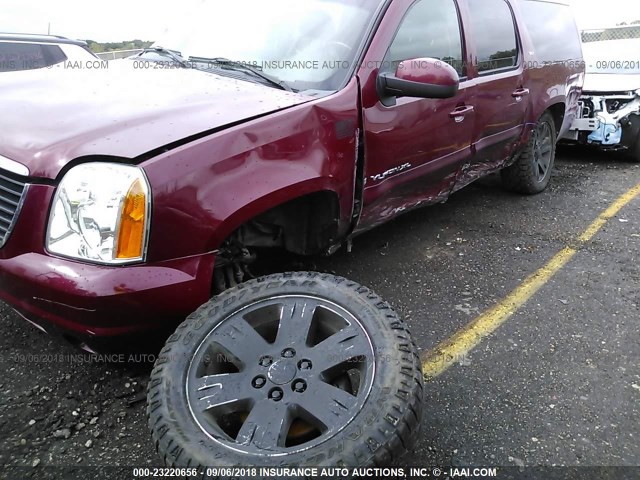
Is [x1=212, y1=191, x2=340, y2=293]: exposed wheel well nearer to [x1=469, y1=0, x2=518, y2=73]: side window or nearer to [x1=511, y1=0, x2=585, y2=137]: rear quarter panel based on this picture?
[x1=469, y1=0, x2=518, y2=73]: side window

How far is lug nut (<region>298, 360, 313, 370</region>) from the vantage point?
188 cm

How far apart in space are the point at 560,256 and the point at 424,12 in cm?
193

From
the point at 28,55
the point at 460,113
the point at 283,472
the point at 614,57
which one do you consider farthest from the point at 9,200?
the point at 614,57

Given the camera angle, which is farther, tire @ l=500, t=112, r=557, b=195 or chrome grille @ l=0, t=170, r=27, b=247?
tire @ l=500, t=112, r=557, b=195

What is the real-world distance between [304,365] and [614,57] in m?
6.66

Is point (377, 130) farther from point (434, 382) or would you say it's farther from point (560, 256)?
point (560, 256)

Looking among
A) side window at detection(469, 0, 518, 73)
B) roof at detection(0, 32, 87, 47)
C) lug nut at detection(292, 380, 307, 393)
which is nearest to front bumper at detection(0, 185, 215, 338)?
lug nut at detection(292, 380, 307, 393)

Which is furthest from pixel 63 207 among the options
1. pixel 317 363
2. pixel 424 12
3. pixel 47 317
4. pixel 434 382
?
pixel 424 12

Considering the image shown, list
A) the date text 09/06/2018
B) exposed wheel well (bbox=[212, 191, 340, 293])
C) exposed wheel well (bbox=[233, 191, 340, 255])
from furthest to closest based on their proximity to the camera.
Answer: exposed wheel well (bbox=[233, 191, 340, 255]), exposed wheel well (bbox=[212, 191, 340, 293]), the date text 09/06/2018

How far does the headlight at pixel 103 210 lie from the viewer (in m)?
1.83

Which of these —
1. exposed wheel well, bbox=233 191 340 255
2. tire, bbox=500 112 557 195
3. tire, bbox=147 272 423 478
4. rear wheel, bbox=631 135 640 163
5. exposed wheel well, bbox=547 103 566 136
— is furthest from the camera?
rear wheel, bbox=631 135 640 163

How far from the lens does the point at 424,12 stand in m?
3.04

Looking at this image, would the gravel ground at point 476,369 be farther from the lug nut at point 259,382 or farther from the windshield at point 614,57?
the windshield at point 614,57

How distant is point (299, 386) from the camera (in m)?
1.83
